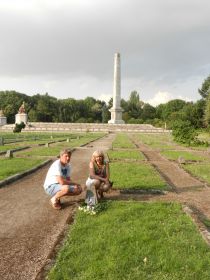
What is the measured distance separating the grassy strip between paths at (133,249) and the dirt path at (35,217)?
33 cm

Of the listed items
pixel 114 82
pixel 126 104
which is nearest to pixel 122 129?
pixel 114 82

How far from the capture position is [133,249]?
5.72 meters

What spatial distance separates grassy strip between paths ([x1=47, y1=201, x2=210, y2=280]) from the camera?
496cm

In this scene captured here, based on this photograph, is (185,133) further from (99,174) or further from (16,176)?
(99,174)

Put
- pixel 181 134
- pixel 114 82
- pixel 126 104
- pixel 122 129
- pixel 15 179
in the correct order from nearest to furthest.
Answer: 1. pixel 15 179
2. pixel 181 134
3. pixel 122 129
4. pixel 114 82
5. pixel 126 104

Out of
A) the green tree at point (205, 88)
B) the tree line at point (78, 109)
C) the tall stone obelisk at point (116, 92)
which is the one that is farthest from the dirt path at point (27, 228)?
the tree line at point (78, 109)

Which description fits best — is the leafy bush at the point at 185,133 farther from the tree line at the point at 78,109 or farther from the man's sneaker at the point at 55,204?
the tree line at the point at 78,109

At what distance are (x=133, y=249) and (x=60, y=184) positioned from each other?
3.35 meters

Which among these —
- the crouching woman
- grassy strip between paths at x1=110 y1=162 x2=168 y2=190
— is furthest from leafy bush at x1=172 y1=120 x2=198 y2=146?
the crouching woman

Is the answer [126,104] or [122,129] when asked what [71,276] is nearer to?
[122,129]

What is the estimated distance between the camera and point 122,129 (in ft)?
270

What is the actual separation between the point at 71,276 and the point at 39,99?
411 ft

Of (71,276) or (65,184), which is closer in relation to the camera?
(71,276)

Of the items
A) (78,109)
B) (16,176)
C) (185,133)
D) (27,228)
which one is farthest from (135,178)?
(78,109)
